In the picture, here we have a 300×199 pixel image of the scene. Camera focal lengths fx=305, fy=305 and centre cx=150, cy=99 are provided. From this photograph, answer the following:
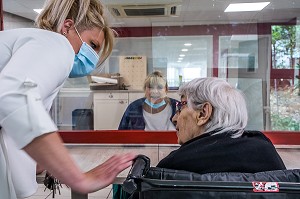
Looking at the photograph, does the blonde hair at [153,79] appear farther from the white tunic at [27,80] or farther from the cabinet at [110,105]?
the white tunic at [27,80]

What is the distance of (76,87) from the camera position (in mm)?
3594

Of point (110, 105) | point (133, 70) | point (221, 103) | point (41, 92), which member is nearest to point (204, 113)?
point (221, 103)

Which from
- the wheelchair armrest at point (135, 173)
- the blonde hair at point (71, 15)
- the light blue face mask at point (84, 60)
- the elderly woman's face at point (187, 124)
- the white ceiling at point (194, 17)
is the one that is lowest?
the wheelchair armrest at point (135, 173)

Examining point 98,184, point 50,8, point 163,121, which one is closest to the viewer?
point 98,184

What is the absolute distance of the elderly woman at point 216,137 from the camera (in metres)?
1.02

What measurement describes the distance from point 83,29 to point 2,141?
1.31ft

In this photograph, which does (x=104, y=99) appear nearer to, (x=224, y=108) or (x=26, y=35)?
(x=224, y=108)

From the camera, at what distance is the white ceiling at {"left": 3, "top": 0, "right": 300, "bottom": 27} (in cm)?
294

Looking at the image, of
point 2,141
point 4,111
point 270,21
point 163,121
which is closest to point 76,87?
point 163,121

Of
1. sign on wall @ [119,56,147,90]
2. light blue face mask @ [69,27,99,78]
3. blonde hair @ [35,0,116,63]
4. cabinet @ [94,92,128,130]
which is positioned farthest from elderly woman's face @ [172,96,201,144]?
sign on wall @ [119,56,147,90]

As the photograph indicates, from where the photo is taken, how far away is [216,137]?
1.12 metres

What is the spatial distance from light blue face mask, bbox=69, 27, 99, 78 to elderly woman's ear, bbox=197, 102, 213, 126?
1.52ft

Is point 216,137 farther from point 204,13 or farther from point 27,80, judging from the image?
point 204,13

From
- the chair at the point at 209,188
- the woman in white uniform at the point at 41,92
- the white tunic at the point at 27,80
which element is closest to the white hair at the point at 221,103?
the chair at the point at 209,188
